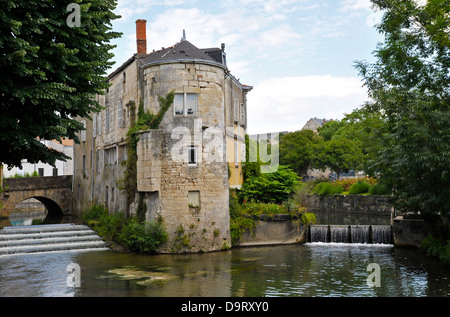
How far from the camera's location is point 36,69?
11289 mm

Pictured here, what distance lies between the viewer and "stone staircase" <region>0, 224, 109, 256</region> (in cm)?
2138

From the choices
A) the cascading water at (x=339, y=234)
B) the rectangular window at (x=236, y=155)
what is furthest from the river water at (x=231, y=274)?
the rectangular window at (x=236, y=155)

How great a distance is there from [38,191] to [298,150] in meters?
42.8

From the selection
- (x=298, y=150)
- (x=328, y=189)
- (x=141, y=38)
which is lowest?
(x=328, y=189)

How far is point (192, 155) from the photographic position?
21.3 m

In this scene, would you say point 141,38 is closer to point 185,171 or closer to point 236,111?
point 236,111

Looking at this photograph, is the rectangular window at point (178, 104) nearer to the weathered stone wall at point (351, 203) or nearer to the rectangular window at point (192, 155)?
the rectangular window at point (192, 155)

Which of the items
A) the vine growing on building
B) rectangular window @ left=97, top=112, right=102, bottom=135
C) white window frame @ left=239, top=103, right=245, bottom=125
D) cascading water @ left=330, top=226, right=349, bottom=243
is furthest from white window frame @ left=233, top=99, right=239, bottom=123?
rectangular window @ left=97, top=112, right=102, bottom=135

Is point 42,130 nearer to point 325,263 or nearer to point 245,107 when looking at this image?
point 325,263

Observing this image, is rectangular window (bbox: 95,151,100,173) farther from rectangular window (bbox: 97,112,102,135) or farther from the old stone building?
the old stone building

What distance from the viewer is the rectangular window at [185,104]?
70.4 feet

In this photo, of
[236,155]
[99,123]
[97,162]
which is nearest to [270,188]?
[236,155]

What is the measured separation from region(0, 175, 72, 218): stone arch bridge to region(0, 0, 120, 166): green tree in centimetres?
2622
